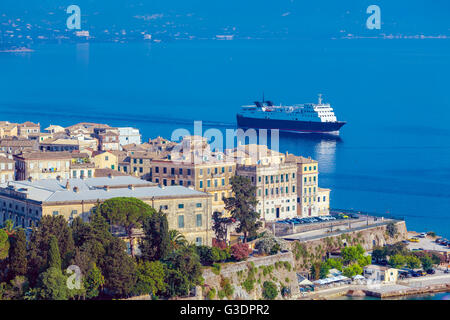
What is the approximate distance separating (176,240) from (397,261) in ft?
36.2

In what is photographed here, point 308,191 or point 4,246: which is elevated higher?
point 308,191

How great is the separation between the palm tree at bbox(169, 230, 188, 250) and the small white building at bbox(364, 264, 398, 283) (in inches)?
337

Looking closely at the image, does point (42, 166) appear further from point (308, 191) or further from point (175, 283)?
point (175, 283)

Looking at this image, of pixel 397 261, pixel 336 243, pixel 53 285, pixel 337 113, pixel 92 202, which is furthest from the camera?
pixel 337 113

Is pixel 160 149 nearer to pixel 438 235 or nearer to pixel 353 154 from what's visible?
pixel 438 235

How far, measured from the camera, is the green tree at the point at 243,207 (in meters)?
48.6

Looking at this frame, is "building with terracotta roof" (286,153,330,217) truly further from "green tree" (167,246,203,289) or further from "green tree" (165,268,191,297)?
"green tree" (165,268,191,297)

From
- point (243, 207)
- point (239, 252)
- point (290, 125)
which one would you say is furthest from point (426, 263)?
point (290, 125)

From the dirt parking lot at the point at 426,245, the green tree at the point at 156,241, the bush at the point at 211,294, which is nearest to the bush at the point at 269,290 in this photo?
the bush at the point at 211,294

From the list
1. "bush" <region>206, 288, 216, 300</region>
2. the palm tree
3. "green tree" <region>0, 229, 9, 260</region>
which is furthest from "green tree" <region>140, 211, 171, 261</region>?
"green tree" <region>0, 229, 9, 260</region>

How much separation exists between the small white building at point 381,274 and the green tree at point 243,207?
4.93m

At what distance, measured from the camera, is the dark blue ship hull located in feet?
395

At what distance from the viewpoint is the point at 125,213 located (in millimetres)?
42812
